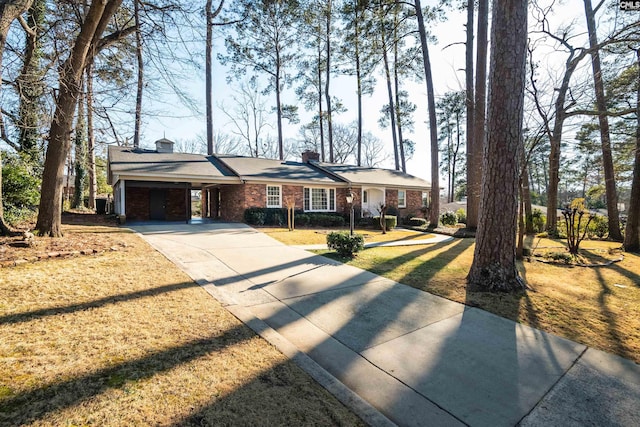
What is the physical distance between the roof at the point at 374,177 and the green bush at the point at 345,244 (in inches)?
407

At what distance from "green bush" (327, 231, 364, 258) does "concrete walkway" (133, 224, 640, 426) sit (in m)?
2.15

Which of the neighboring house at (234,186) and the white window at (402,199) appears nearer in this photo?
the neighboring house at (234,186)

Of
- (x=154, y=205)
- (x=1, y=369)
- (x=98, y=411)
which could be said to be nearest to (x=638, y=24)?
(x=98, y=411)

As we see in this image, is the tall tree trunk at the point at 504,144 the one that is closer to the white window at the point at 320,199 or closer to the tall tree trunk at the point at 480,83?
the tall tree trunk at the point at 480,83

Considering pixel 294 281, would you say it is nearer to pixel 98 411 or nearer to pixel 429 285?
pixel 429 285

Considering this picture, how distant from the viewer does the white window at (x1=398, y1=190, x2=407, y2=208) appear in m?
20.4

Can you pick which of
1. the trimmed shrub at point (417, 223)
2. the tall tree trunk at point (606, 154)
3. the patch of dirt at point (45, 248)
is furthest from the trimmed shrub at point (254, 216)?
the tall tree trunk at point (606, 154)

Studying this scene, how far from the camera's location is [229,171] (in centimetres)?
1586

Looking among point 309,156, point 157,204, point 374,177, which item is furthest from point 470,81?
point 157,204

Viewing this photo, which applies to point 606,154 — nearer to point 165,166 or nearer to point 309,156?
point 309,156

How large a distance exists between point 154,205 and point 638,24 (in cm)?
2009

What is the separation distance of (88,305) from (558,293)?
723 cm

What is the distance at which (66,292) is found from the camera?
4.09m

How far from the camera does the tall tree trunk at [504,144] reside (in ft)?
17.3
